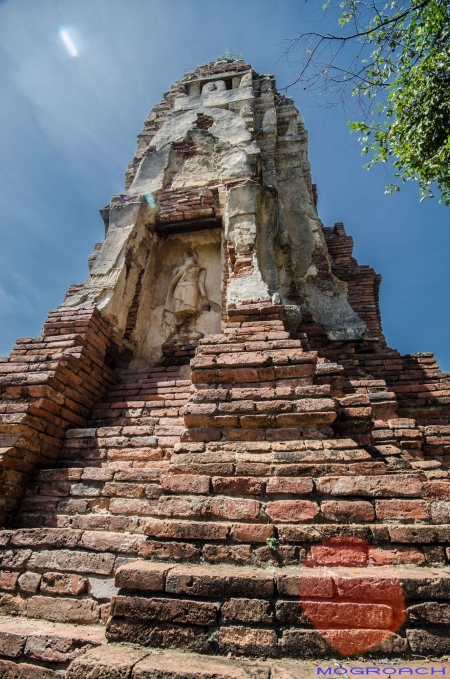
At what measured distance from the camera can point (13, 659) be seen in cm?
182

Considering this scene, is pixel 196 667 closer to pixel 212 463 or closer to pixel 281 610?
pixel 281 610

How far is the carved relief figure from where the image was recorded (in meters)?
4.79

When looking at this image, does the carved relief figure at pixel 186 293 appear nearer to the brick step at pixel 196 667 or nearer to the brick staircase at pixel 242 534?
the brick staircase at pixel 242 534

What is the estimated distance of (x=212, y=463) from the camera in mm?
2061

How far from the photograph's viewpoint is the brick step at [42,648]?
5.72ft

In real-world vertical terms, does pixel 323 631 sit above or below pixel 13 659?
above

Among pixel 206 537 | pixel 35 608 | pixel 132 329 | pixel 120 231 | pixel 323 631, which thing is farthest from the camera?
pixel 120 231

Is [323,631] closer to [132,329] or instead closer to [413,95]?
[132,329]

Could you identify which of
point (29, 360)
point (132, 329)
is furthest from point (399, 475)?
point (132, 329)

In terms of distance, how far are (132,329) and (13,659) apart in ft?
10.6

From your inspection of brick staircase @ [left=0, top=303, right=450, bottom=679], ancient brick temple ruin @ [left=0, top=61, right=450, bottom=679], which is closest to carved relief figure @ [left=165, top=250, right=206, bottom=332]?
ancient brick temple ruin @ [left=0, top=61, right=450, bottom=679]

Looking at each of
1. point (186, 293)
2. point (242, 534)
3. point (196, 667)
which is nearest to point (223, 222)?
point (186, 293)

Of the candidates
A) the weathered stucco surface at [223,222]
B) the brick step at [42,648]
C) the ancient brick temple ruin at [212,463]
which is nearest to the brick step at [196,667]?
the ancient brick temple ruin at [212,463]

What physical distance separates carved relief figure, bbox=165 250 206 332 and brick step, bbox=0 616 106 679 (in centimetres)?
333
